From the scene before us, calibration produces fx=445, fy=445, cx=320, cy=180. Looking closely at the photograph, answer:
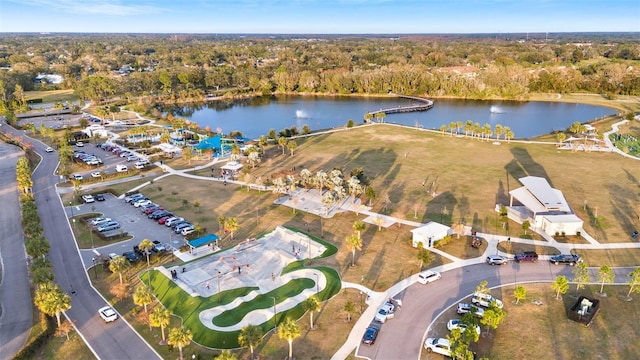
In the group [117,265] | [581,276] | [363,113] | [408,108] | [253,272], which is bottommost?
[363,113]

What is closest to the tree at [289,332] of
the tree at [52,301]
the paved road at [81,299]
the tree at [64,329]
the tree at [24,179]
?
the paved road at [81,299]

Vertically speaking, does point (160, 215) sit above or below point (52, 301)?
below

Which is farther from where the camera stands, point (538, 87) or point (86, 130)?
point (538, 87)

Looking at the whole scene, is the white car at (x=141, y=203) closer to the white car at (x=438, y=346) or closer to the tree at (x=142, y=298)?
the tree at (x=142, y=298)

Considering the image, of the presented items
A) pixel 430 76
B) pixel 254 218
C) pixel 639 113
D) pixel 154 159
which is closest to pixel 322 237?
pixel 254 218

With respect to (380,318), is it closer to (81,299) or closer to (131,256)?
(81,299)

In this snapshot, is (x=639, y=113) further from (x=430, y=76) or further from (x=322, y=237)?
(x=322, y=237)

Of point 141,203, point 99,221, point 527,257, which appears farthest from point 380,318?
point 141,203
